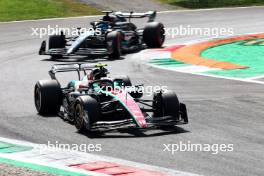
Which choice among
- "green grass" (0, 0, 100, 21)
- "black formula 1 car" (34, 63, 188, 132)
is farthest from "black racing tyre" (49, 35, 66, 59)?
"green grass" (0, 0, 100, 21)

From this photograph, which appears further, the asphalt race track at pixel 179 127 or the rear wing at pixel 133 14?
the rear wing at pixel 133 14

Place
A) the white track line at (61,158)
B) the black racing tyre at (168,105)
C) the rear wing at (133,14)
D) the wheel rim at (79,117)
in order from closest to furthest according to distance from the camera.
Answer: the white track line at (61,158) → the wheel rim at (79,117) → the black racing tyre at (168,105) → the rear wing at (133,14)

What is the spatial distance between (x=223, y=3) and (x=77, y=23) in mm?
10606

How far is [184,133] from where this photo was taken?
13.4m

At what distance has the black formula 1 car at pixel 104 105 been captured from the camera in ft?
43.7

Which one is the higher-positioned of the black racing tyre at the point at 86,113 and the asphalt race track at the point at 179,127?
the black racing tyre at the point at 86,113

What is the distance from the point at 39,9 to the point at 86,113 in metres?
25.6

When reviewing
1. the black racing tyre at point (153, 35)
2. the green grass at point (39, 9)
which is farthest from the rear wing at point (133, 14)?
the green grass at point (39, 9)

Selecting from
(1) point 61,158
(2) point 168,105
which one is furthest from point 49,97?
(1) point 61,158

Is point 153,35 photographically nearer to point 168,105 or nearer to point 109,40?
point 109,40

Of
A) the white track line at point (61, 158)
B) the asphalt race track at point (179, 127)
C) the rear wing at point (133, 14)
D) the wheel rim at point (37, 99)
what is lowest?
the asphalt race track at point (179, 127)

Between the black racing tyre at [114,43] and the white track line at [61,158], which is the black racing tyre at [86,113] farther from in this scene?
the black racing tyre at [114,43]

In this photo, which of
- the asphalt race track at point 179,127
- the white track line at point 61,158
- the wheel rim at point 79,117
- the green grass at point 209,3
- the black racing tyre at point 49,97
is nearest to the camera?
the white track line at point 61,158

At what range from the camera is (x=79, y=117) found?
1356cm
